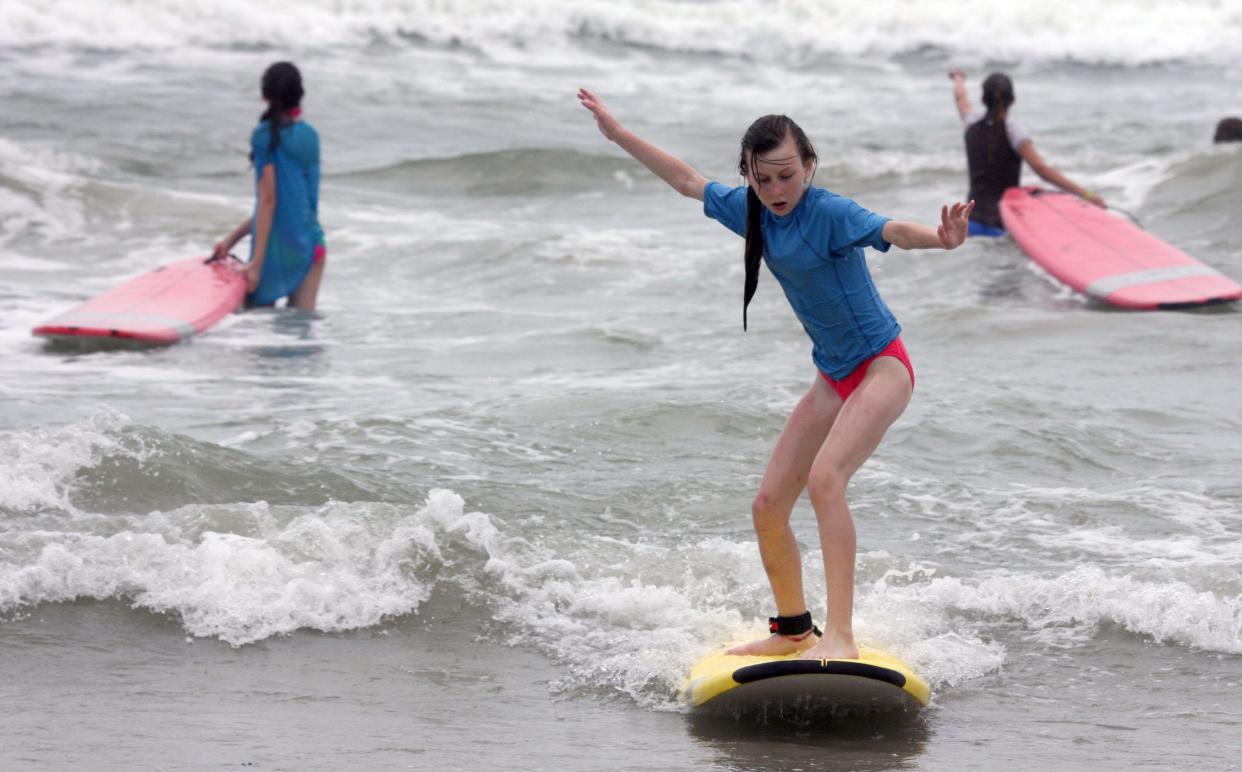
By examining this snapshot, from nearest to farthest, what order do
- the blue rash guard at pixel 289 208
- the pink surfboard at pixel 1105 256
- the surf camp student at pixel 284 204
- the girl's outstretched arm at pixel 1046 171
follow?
the surf camp student at pixel 284 204
the blue rash guard at pixel 289 208
the pink surfboard at pixel 1105 256
the girl's outstretched arm at pixel 1046 171

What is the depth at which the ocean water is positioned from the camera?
4402 mm

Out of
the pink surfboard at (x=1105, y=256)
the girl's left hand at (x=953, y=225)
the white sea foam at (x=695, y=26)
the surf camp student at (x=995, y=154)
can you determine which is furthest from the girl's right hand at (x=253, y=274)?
the white sea foam at (x=695, y=26)

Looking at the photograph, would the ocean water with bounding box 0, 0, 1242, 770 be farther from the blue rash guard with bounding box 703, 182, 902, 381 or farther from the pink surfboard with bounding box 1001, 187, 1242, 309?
the blue rash guard with bounding box 703, 182, 902, 381

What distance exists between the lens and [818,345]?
4.47 m

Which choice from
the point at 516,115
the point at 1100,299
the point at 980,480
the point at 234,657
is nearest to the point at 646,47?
the point at 516,115

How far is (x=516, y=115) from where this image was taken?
1966 cm

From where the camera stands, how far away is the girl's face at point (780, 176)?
416 centimetres

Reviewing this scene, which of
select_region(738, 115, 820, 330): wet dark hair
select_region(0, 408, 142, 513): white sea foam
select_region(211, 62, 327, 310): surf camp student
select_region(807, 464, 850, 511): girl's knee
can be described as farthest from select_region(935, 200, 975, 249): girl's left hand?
select_region(211, 62, 327, 310): surf camp student

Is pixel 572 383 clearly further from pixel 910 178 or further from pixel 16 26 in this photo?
pixel 16 26

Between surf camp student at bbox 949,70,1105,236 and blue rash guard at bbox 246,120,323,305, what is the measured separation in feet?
15.0

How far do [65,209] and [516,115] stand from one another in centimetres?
705

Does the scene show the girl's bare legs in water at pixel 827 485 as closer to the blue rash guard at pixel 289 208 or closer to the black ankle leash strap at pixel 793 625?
the black ankle leash strap at pixel 793 625

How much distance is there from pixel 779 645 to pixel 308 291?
20.4 ft

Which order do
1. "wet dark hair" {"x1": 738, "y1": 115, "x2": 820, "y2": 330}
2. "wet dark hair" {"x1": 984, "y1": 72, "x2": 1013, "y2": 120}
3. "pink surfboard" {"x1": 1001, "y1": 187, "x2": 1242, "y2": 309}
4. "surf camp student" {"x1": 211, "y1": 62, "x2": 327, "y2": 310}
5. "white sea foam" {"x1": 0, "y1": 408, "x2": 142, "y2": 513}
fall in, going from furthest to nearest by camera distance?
"wet dark hair" {"x1": 984, "y1": 72, "x2": 1013, "y2": 120} → "pink surfboard" {"x1": 1001, "y1": 187, "x2": 1242, "y2": 309} → "surf camp student" {"x1": 211, "y1": 62, "x2": 327, "y2": 310} → "white sea foam" {"x1": 0, "y1": 408, "x2": 142, "y2": 513} → "wet dark hair" {"x1": 738, "y1": 115, "x2": 820, "y2": 330}
